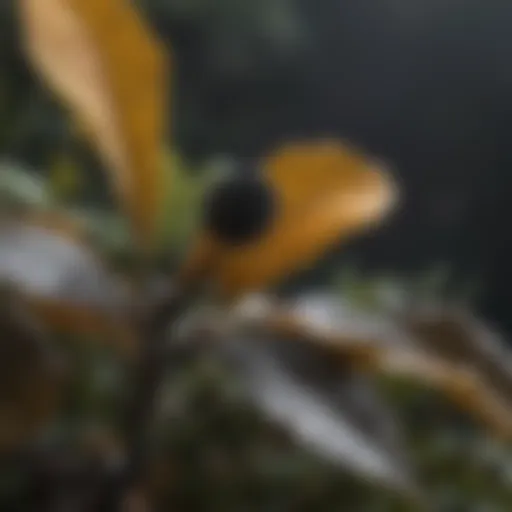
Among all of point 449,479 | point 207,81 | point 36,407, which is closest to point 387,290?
point 449,479

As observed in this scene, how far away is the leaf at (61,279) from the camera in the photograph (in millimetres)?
410

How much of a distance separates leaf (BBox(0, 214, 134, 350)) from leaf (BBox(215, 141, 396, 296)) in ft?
0.15

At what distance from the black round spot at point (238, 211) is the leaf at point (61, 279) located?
0.05 metres

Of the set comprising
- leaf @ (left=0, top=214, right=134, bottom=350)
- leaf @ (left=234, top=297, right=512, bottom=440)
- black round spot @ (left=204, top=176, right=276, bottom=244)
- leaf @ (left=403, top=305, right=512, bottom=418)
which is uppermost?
leaf @ (left=403, top=305, right=512, bottom=418)

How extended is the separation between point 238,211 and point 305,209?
0.12 feet

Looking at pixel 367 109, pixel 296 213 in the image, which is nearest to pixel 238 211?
pixel 296 213

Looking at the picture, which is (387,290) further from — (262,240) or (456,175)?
(456,175)

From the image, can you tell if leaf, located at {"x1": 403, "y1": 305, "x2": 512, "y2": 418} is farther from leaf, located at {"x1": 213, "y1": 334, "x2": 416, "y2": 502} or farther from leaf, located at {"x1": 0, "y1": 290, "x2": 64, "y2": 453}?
leaf, located at {"x1": 0, "y1": 290, "x2": 64, "y2": 453}

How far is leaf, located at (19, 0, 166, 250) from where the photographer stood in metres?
0.40

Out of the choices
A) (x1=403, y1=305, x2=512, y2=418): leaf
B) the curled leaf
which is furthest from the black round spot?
(x1=403, y1=305, x2=512, y2=418): leaf

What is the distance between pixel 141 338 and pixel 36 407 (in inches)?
1.9

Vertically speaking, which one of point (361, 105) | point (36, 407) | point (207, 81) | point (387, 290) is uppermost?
point (361, 105)

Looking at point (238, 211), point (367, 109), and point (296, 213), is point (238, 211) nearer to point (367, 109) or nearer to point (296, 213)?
point (296, 213)

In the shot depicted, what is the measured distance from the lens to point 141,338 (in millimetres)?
438
